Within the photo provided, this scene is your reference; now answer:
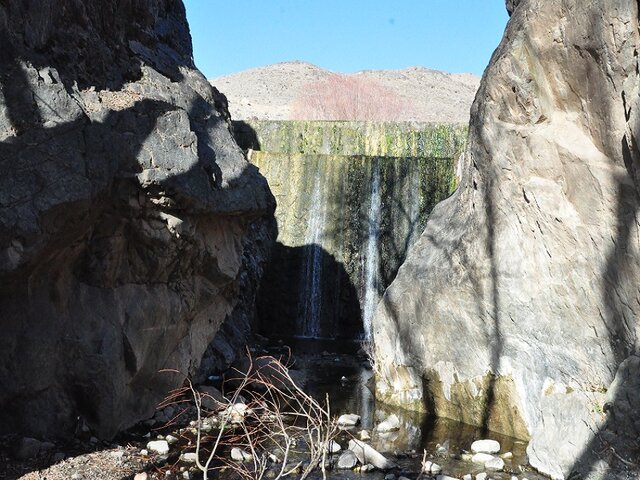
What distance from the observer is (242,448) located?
7320 millimetres

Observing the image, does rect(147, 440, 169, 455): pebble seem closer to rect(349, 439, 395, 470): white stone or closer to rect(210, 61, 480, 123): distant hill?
rect(349, 439, 395, 470): white stone

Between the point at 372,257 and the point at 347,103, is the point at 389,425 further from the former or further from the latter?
the point at 347,103

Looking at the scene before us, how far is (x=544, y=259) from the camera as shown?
7.23 m

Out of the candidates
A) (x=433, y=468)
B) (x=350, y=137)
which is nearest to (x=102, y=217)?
(x=433, y=468)

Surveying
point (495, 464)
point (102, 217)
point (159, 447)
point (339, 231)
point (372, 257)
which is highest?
point (102, 217)

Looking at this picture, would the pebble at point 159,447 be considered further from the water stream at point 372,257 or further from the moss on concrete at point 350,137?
the moss on concrete at point 350,137

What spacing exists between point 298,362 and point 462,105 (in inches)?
2249

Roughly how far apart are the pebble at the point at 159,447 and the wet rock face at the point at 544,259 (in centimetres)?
338

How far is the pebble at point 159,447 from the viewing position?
697 cm

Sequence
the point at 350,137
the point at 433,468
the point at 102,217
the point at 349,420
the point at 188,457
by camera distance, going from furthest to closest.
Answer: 1. the point at 350,137
2. the point at 349,420
3. the point at 102,217
4. the point at 433,468
5. the point at 188,457

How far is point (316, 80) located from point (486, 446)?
5872cm

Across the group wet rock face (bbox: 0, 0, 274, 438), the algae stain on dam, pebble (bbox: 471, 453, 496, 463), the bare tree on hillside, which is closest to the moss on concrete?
the algae stain on dam

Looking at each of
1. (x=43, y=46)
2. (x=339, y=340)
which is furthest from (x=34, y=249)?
(x=339, y=340)

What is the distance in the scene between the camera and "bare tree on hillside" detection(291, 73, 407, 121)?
4478cm
